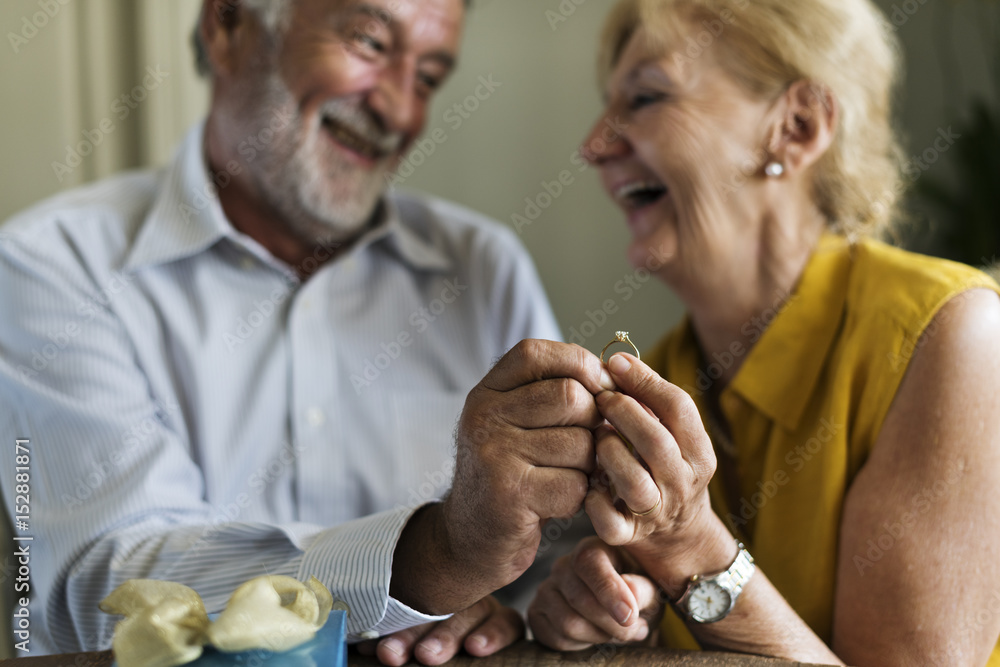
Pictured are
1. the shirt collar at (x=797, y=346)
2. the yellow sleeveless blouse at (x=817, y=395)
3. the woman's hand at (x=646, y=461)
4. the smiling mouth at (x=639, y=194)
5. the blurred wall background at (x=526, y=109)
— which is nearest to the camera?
the woman's hand at (x=646, y=461)

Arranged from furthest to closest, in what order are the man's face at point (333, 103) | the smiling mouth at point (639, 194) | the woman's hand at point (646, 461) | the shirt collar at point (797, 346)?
the man's face at point (333, 103) → the smiling mouth at point (639, 194) → the shirt collar at point (797, 346) → the woman's hand at point (646, 461)

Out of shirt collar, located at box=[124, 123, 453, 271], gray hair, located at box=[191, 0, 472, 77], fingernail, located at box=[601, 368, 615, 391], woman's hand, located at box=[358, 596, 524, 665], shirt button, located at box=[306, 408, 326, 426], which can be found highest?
gray hair, located at box=[191, 0, 472, 77]

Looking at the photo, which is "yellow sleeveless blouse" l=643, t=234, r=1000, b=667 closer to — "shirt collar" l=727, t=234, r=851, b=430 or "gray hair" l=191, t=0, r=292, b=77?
"shirt collar" l=727, t=234, r=851, b=430

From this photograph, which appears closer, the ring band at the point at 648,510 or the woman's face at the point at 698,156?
the ring band at the point at 648,510

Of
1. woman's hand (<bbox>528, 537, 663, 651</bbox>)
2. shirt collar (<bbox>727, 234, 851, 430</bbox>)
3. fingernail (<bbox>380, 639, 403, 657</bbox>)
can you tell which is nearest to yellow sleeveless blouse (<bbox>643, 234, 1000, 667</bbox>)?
shirt collar (<bbox>727, 234, 851, 430</bbox>)

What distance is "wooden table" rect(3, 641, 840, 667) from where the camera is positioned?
81cm

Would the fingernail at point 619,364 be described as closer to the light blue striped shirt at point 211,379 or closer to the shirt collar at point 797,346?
the light blue striped shirt at point 211,379

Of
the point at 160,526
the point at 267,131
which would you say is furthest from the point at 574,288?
the point at 160,526

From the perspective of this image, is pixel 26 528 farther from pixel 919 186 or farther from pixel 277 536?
pixel 919 186

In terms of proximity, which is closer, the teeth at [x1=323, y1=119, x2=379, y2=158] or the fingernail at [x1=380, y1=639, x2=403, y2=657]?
the fingernail at [x1=380, y1=639, x2=403, y2=657]

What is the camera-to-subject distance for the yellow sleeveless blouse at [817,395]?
1.01 m

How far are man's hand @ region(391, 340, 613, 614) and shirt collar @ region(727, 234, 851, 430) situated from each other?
45 centimetres

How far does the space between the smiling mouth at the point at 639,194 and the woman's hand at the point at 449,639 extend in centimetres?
71

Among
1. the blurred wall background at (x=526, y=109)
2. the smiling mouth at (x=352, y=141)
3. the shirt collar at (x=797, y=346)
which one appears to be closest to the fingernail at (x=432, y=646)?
the shirt collar at (x=797, y=346)
